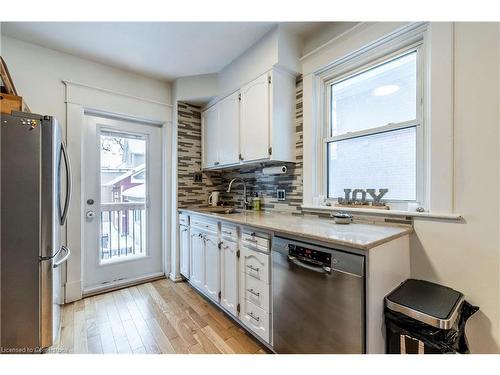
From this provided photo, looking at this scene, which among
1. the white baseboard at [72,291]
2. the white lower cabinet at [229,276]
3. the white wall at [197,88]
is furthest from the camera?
the white wall at [197,88]

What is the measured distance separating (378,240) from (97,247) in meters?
2.73

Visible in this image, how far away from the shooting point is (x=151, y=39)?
6.71ft

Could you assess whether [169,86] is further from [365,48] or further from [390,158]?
[390,158]

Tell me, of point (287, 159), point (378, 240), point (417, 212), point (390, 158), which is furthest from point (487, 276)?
point (287, 159)

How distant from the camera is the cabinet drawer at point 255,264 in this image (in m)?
1.58

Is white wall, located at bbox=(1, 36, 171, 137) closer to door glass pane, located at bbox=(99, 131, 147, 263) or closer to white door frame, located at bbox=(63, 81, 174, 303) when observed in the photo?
white door frame, located at bbox=(63, 81, 174, 303)

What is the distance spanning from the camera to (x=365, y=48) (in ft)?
5.58

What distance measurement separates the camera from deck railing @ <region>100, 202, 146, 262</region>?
2.56 m

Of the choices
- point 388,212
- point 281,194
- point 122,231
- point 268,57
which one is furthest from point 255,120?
point 122,231

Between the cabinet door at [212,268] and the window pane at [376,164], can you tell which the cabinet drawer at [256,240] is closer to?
the cabinet door at [212,268]

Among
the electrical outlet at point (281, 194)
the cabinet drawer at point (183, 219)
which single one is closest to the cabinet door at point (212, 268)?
the cabinet drawer at point (183, 219)

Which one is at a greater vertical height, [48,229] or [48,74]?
[48,74]

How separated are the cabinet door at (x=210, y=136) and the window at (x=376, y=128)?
4.25 ft

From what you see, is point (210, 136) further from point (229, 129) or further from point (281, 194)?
point (281, 194)
